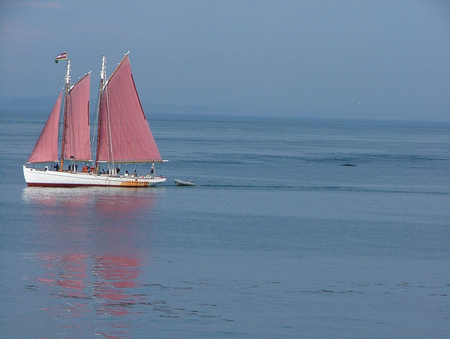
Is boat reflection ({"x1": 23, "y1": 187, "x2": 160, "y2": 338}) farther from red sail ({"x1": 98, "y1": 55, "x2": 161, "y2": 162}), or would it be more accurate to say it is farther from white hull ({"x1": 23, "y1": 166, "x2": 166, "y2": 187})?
red sail ({"x1": 98, "y1": 55, "x2": 161, "y2": 162})

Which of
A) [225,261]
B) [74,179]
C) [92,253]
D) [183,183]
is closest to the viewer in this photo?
[225,261]

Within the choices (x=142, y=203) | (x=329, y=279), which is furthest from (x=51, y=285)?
(x=142, y=203)

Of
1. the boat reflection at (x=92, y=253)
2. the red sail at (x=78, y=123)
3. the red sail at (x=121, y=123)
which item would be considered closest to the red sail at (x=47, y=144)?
the red sail at (x=78, y=123)

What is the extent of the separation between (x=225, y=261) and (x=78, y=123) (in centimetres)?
3580

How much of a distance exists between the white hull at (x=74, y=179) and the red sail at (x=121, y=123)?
237 centimetres

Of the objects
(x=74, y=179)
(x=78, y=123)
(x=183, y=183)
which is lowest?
(x=183, y=183)

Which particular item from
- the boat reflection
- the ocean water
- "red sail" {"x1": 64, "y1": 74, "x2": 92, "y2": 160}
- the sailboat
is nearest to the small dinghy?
the ocean water

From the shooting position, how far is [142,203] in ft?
206

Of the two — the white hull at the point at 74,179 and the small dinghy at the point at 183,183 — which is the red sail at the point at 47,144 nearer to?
the white hull at the point at 74,179

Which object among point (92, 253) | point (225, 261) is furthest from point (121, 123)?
point (225, 261)

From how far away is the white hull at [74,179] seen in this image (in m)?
68.5

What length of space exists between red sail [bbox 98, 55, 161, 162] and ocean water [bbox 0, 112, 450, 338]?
13.4ft

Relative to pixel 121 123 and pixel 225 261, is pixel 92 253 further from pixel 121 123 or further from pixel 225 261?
pixel 121 123

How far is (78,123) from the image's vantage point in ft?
236
